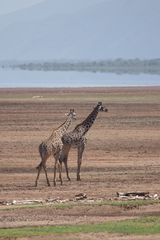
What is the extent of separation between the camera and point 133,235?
51.0ft

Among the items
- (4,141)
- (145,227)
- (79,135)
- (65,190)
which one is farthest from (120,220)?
(4,141)

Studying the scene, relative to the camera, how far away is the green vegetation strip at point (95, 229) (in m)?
15.6

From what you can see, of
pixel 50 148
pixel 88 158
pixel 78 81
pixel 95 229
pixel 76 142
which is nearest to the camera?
pixel 95 229

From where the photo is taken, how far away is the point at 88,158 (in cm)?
2856

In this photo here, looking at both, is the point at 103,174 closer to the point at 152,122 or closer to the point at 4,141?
the point at 4,141

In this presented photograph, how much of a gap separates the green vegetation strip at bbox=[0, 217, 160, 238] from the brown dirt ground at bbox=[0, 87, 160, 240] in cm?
36

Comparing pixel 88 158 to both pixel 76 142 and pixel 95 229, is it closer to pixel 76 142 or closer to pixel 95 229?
pixel 76 142

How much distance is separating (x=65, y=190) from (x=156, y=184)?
1.95 metres

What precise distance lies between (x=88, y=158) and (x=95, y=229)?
41.5ft

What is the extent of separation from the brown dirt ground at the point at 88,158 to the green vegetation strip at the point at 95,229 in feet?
1.17

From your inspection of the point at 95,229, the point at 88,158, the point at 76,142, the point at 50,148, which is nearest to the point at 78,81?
the point at 88,158

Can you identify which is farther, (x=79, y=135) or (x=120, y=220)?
(x=79, y=135)

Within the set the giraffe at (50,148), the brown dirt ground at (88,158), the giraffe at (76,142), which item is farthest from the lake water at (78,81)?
the giraffe at (50,148)

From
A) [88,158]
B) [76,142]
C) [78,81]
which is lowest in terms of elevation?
[88,158]
